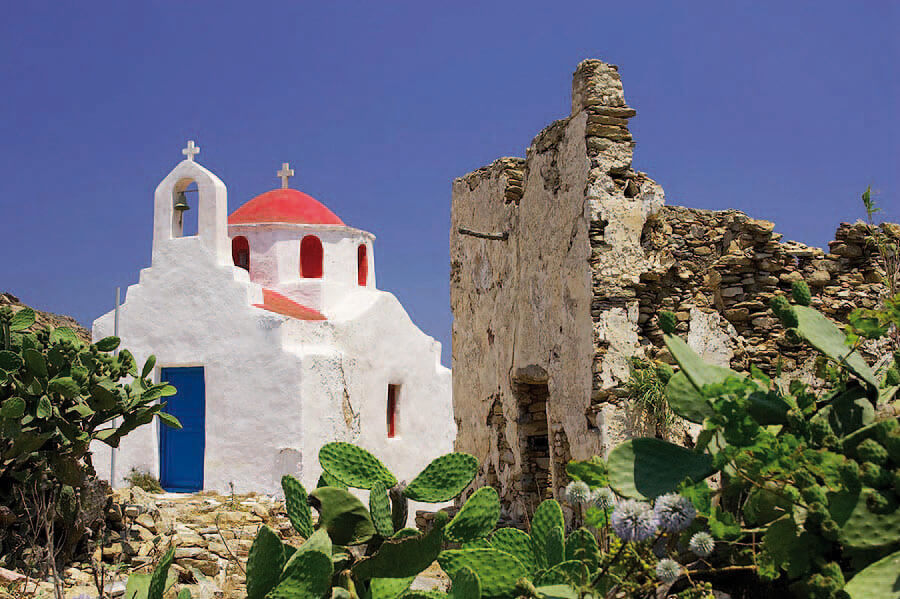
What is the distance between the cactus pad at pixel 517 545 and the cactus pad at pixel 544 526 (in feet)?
0.15

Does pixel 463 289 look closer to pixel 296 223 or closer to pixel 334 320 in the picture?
pixel 334 320

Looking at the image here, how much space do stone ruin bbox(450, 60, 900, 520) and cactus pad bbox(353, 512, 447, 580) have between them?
4.09 m

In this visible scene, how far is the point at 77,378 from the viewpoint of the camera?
672 centimetres

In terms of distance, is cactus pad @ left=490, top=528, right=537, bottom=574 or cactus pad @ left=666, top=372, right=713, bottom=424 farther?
cactus pad @ left=490, top=528, right=537, bottom=574

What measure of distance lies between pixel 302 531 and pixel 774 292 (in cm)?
527

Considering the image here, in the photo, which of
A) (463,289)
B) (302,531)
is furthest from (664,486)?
(463,289)

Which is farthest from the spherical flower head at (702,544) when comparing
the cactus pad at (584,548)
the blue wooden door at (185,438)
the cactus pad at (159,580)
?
the blue wooden door at (185,438)

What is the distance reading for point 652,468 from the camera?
205 centimetres

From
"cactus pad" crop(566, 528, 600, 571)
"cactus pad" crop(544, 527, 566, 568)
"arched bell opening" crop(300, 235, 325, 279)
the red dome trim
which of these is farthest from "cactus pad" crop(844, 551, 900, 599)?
"arched bell opening" crop(300, 235, 325, 279)

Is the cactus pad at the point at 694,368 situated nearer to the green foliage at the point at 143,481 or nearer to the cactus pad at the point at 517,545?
the cactus pad at the point at 517,545

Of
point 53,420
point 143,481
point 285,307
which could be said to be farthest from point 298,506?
point 285,307

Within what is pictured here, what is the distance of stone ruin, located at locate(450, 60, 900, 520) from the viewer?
6.50 m

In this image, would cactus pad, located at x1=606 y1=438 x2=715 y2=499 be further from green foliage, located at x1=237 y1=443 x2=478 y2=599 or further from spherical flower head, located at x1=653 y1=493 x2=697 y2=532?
green foliage, located at x1=237 y1=443 x2=478 y2=599

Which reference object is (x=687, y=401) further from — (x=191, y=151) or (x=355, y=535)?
(x=191, y=151)
